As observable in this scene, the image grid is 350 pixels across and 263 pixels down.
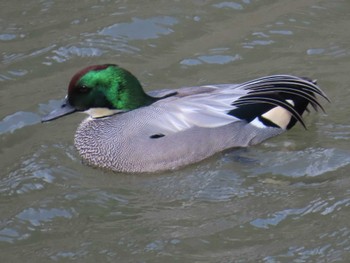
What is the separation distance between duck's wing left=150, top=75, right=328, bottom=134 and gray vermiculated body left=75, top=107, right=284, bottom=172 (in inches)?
2.7

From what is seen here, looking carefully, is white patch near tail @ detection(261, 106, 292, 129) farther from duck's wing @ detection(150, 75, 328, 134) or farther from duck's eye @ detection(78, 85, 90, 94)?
duck's eye @ detection(78, 85, 90, 94)

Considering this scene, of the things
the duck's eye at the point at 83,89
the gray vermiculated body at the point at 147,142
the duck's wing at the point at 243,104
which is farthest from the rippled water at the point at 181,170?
the duck's eye at the point at 83,89

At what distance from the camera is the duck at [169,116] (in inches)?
310

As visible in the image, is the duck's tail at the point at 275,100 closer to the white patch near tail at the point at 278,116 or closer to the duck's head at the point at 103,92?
the white patch near tail at the point at 278,116

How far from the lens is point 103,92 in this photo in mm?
8125

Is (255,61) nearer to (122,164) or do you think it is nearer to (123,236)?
(122,164)

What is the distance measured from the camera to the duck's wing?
7969 millimetres

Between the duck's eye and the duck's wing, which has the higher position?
the duck's eye

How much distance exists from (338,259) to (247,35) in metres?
4.18

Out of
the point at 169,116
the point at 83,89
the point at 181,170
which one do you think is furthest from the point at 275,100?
the point at 83,89

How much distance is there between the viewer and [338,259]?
612 cm

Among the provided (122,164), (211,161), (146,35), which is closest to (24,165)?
(122,164)

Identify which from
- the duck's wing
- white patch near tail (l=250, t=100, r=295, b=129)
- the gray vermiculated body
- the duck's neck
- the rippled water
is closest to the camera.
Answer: the rippled water

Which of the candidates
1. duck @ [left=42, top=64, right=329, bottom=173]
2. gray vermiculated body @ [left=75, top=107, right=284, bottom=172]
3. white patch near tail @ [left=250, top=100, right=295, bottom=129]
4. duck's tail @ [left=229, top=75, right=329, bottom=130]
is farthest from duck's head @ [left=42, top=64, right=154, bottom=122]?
white patch near tail @ [left=250, top=100, right=295, bottom=129]
